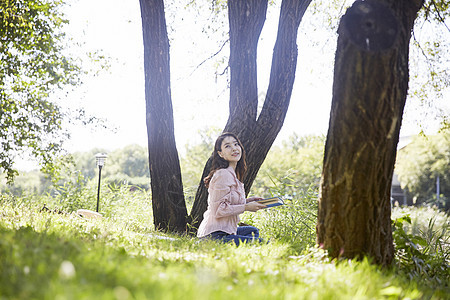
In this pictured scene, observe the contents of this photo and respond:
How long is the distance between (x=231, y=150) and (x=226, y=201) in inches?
25.3

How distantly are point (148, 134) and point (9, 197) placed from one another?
3810mm

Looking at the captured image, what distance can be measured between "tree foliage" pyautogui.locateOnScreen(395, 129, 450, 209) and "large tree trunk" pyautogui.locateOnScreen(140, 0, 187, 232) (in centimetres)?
3077

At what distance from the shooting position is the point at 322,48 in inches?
331

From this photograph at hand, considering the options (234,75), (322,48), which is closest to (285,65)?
(234,75)

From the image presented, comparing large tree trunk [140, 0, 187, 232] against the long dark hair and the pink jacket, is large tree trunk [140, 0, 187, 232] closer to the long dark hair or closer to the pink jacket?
the long dark hair

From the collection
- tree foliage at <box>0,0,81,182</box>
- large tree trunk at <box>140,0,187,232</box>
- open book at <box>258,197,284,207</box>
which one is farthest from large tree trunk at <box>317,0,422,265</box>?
tree foliage at <box>0,0,81,182</box>

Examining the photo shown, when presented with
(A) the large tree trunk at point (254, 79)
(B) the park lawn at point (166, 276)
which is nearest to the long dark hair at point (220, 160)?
(A) the large tree trunk at point (254, 79)

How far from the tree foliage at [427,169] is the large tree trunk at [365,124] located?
32.2 metres

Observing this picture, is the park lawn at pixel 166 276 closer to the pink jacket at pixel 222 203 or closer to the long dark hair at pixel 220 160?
the pink jacket at pixel 222 203

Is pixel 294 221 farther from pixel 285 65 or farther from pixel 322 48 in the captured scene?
pixel 322 48

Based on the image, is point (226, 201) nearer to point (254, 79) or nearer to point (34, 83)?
point (254, 79)

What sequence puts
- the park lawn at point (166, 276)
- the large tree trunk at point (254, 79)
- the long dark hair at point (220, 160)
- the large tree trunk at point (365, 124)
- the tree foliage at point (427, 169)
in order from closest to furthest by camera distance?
the park lawn at point (166, 276), the large tree trunk at point (365, 124), the long dark hair at point (220, 160), the large tree trunk at point (254, 79), the tree foliage at point (427, 169)

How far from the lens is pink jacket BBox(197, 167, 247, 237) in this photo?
4270mm

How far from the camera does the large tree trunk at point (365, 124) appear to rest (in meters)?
2.65
